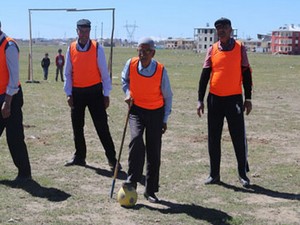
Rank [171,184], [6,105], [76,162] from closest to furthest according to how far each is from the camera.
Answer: [6,105], [171,184], [76,162]

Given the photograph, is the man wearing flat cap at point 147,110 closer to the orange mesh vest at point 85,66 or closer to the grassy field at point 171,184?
the grassy field at point 171,184

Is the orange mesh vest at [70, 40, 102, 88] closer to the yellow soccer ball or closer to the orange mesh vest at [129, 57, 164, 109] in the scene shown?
the orange mesh vest at [129, 57, 164, 109]

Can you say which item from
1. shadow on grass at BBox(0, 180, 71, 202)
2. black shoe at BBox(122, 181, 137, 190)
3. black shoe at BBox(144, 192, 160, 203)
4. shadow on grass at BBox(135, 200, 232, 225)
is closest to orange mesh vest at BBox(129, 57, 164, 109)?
black shoe at BBox(122, 181, 137, 190)

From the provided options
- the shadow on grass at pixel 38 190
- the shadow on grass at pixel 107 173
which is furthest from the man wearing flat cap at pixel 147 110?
the shadow on grass at pixel 107 173

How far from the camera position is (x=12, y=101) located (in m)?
7.58

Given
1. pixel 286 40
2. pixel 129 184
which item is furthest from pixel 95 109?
pixel 286 40

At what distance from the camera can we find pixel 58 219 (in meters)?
6.38

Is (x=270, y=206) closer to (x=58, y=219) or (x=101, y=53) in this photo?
(x=58, y=219)

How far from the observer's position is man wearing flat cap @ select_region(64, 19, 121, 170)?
8.47 metres

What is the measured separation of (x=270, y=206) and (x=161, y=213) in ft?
4.75

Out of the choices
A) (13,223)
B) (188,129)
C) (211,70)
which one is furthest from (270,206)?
(188,129)

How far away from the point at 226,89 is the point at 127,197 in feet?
7.09

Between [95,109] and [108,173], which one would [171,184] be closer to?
[108,173]

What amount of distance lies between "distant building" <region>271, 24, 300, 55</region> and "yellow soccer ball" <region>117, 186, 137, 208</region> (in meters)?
158
